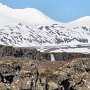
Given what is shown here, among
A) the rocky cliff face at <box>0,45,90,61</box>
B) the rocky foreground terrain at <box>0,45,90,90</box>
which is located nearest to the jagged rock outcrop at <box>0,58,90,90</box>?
the rocky foreground terrain at <box>0,45,90,90</box>

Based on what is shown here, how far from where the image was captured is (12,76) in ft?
153

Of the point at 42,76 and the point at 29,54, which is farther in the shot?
the point at 29,54

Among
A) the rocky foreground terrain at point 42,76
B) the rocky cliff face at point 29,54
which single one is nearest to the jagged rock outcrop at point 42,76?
the rocky foreground terrain at point 42,76

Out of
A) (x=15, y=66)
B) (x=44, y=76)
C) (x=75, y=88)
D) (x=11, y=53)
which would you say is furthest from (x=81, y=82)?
(x=11, y=53)

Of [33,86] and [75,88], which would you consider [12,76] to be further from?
[75,88]

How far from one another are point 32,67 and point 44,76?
1769 mm

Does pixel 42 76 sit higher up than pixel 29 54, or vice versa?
pixel 29 54

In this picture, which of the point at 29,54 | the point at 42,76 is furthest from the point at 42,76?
the point at 29,54

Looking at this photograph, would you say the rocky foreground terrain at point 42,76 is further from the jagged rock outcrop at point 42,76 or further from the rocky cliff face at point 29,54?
the rocky cliff face at point 29,54

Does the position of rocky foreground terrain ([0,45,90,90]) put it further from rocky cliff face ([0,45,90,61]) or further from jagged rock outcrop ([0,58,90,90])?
rocky cliff face ([0,45,90,61])

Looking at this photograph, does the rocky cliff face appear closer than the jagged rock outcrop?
No

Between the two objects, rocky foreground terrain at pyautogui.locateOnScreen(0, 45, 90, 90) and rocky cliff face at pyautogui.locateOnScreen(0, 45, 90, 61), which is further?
rocky cliff face at pyautogui.locateOnScreen(0, 45, 90, 61)

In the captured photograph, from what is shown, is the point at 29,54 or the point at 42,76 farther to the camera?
the point at 29,54

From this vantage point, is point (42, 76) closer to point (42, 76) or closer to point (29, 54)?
point (42, 76)
